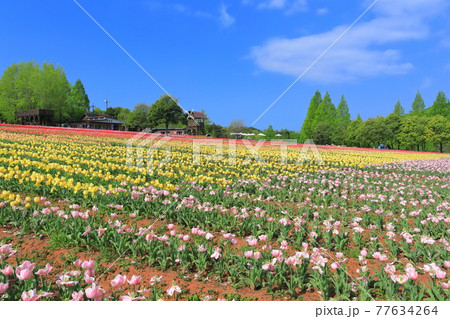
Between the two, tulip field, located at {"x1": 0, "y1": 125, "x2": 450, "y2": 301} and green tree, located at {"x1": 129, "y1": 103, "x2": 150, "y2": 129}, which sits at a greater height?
green tree, located at {"x1": 129, "y1": 103, "x2": 150, "y2": 129}

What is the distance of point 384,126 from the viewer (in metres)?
53.2

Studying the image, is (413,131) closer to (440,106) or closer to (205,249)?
(440,106)

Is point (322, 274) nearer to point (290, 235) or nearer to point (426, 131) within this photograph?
point (290, 235)

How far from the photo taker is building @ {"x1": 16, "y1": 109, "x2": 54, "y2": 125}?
48.8 metres

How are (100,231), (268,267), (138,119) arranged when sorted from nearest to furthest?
(268,267) < (100,231) < (138,119)

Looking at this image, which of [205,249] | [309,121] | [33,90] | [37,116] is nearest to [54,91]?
[33,90]

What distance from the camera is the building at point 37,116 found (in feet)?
160

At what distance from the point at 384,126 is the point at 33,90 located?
69.9 metres

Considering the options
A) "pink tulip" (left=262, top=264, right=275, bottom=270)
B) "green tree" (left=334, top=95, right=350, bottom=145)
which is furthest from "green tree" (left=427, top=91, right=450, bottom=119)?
"pink tulip" (left=262, top=264, right=275, bottom=270)

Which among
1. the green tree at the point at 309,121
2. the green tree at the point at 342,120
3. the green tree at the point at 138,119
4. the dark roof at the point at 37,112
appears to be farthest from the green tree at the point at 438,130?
the dark roof at the point at 37,112

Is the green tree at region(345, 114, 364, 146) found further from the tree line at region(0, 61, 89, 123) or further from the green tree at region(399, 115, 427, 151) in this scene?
the tree line at region(0, 61, 89, 123)

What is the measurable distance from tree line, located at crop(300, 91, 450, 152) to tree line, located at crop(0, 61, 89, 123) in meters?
56.0

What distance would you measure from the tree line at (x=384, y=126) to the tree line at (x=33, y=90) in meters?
56.0

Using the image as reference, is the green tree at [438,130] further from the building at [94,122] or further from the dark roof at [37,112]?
the building at [94,122]
